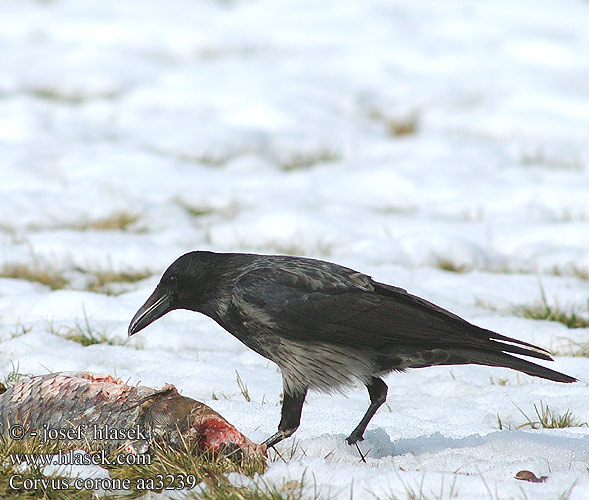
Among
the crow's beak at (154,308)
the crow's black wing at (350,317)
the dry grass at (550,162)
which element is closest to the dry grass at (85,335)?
the crow's beak at (154,308)

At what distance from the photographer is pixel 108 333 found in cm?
550

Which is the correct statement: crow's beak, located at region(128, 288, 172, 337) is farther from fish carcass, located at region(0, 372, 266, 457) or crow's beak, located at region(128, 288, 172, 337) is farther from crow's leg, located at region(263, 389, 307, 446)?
crow's leg, located at region(263, 389, 307, 446)

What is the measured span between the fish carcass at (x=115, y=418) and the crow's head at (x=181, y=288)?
0.67 m

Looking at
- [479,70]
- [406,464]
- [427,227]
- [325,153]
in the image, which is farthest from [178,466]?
[479,70]

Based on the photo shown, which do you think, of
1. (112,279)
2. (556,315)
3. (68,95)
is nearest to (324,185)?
(112,279)

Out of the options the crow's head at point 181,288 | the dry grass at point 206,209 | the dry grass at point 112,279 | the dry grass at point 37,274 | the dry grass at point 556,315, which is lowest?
the dry grass at point 206,209

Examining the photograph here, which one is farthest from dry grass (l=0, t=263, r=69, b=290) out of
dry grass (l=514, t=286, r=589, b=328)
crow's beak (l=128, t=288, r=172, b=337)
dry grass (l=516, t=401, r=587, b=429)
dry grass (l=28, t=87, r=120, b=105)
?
dry grass (l=28, t=87, r=120, b=105)

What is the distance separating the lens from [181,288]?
167 inches

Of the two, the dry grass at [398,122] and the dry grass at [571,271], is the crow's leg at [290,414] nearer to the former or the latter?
the dry grass at [571,271]

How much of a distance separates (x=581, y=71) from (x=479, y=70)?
1598 mm

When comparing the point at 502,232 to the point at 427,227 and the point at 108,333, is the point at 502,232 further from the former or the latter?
the point at 108,333

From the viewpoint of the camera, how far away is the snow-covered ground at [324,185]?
432 centimetres

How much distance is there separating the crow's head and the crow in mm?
117

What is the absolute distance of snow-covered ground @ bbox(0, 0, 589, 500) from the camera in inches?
170
